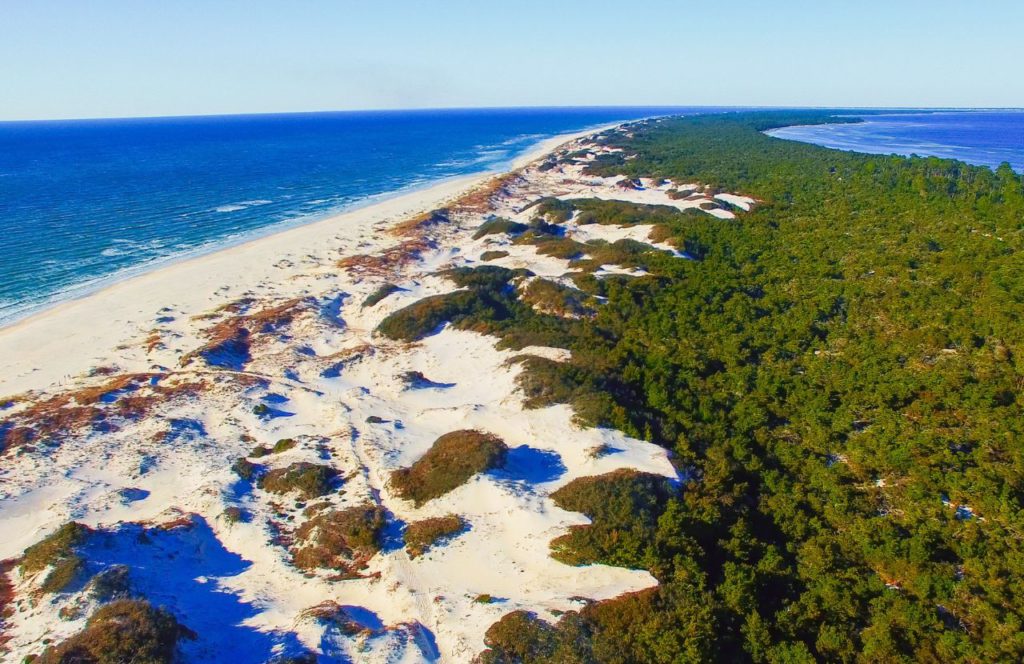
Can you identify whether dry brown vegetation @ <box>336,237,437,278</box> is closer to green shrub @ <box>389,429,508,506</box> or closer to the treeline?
the treeline

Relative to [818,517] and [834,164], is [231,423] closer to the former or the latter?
[818,517]

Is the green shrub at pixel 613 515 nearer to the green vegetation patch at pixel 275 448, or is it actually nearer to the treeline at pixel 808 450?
the treeline at pixel 808 450

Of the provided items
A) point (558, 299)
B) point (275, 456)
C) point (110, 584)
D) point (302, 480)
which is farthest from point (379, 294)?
point (110, 584)

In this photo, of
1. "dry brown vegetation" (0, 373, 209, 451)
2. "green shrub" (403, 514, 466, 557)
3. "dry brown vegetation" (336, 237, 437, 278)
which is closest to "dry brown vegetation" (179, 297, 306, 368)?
"dry brown vegetation" (0, 373, 209, 451)

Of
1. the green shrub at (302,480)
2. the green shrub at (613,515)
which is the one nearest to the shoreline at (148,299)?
the green shrub at (302,480)

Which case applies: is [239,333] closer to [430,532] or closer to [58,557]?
[58,557]

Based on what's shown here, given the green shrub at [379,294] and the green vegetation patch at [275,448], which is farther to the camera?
the green shrub at [379,294]
